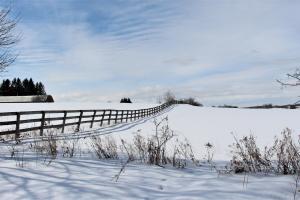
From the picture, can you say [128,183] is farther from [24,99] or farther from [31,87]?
[31,87]

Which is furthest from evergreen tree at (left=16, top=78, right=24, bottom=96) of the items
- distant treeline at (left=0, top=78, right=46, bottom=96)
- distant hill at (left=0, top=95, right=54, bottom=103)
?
distant hill at (left=0, top=95, right=54, bottom=103)

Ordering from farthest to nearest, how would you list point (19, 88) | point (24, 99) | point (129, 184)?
point (19, 88), point (24, 99), point (129, 184)

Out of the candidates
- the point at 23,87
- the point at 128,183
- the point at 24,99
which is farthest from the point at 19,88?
the point at 128,183

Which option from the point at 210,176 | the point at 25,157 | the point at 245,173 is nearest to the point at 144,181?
the point at 210,176

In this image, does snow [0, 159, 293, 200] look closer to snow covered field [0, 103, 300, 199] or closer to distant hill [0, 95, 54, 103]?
snow covered field [0, 103, 300, 199]

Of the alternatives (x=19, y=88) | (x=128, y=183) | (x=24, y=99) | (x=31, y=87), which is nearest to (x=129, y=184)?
(x=128, y=183)

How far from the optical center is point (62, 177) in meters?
7.09

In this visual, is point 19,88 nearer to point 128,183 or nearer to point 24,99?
point 24,99

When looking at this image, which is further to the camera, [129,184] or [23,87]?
[23,87]

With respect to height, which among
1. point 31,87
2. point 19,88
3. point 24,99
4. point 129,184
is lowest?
point 129,184

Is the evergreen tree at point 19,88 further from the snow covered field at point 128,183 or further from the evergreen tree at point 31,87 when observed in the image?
the snow covered field at point 128,183

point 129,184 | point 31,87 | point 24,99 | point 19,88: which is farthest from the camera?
point 31,87

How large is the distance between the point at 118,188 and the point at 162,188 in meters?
0.62

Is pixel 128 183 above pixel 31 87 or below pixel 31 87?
below
